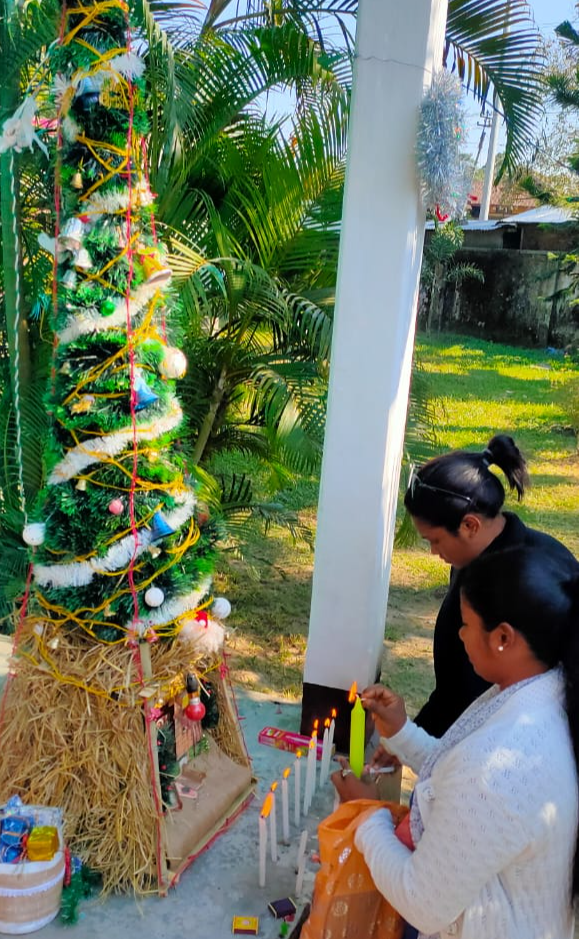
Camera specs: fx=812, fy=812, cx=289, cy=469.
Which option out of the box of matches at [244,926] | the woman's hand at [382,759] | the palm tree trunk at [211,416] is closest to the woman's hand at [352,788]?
the woman's hand at [382,759]

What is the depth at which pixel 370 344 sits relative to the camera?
9.38 ft

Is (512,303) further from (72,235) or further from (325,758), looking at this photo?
(72,235)

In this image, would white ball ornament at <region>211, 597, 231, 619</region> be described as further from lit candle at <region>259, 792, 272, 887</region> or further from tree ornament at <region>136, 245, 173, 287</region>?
tree ornament at <region>136, 245, 173, 287</region>

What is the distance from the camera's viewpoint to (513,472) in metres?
2.33

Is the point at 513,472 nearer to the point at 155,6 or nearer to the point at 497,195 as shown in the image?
the point at 155,6

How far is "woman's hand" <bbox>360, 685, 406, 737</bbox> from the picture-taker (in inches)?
84.6

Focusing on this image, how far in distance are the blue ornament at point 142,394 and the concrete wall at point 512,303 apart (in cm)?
1636

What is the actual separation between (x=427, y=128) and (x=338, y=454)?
1.13 metres

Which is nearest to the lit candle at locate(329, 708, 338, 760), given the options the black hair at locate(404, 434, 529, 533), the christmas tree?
the christmas tree

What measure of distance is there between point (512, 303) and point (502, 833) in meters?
18.1

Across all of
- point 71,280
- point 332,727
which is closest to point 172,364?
point 71,280

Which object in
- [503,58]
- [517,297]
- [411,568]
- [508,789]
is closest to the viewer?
[508,789]

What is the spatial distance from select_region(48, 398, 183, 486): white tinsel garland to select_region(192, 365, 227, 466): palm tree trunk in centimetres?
201

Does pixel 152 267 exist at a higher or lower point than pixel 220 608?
higher
